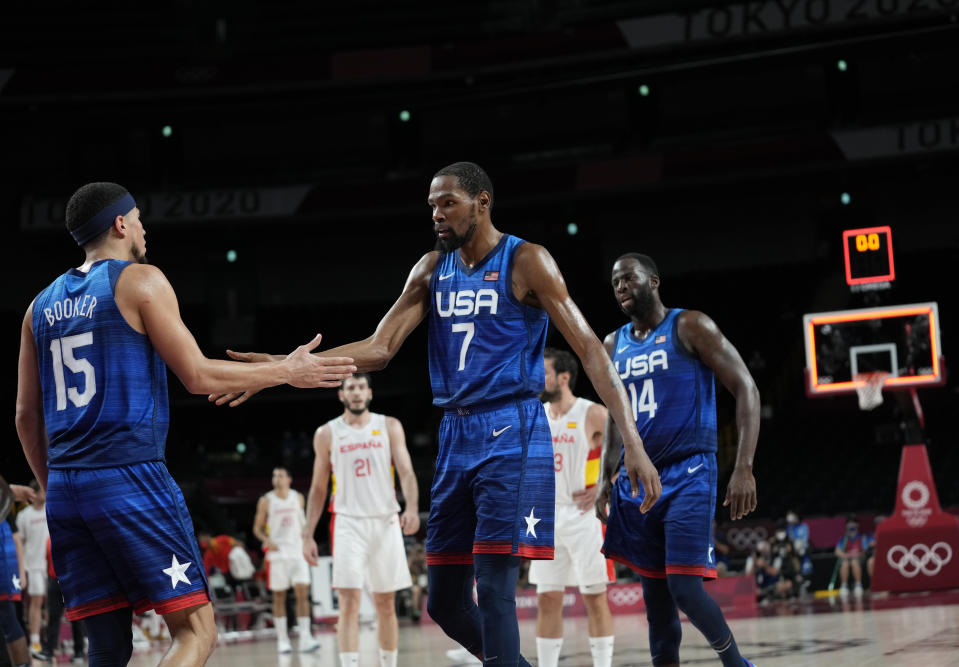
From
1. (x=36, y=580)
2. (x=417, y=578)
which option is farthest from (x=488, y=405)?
(x=417, y=578)

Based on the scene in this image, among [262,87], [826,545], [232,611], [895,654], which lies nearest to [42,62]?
[262,87]

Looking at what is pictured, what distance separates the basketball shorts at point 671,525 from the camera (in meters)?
5.59

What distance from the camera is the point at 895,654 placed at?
7.91 meters

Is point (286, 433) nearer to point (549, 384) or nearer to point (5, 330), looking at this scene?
point (5, 330)

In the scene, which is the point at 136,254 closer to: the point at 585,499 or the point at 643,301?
the point at 643,301

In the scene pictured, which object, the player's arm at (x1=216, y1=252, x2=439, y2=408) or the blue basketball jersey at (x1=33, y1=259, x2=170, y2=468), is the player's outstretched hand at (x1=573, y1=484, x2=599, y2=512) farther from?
the blue basketball jersey at (x1=33, y1=259, x2=170, y2=468)

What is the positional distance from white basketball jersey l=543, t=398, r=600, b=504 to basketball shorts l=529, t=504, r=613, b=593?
0.17 metres

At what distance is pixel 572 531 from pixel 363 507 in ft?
5.93

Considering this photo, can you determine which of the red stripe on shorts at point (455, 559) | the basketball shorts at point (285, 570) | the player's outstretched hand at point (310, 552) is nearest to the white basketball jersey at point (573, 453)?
the player's outstretched hand at point (310, 552)

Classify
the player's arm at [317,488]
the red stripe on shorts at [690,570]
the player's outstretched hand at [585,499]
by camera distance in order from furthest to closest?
the player's arm at [317,488] < the player's outstretched hand at [585,499] < the red stripe on shorts at [690,570]

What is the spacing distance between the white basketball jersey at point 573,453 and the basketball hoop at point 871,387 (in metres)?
9.09

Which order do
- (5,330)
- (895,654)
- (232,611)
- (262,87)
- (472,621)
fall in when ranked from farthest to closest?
(5,330) < (262,87) < (232,611) < (895,654) < (472,621)

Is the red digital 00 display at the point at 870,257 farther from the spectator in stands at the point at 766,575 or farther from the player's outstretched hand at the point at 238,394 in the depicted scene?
the player's outstretched hand at the point at 238,394

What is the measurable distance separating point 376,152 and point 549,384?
20476mm
